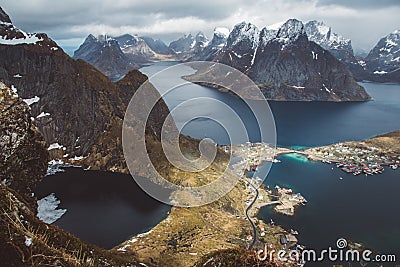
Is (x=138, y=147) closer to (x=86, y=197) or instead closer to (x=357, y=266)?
(x=86, y=197)

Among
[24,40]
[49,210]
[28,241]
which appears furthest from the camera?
[24,40]

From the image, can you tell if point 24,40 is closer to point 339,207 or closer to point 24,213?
point 339,207

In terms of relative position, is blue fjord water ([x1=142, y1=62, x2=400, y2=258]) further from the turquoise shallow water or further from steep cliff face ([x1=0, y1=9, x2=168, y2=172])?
steep cliff face ([x1=0, y1=9, x2=168, y2=172])

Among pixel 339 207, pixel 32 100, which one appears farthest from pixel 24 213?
pixel 32 100

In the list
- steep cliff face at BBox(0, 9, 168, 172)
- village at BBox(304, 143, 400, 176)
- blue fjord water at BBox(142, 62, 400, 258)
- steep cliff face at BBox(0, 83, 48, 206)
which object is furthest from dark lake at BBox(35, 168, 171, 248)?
village at BBox(304, 143, 400, 176)

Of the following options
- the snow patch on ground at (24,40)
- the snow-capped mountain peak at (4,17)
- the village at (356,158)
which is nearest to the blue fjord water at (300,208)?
the village at (356,158)

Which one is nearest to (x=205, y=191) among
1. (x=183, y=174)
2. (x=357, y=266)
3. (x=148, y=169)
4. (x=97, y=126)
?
(x=183, y=174)
